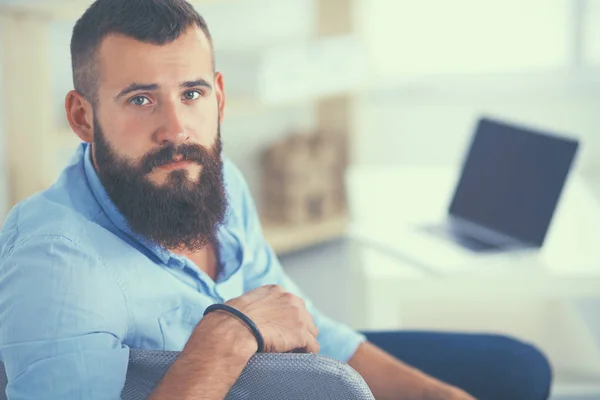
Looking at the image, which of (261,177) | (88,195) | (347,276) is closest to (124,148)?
(88,195)

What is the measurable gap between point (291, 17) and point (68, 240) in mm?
2889

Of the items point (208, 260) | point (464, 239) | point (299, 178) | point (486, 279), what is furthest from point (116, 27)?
point (299, 178)

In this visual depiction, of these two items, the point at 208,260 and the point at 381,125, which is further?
the point at 381,125

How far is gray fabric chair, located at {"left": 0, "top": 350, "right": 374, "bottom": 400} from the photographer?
100cm

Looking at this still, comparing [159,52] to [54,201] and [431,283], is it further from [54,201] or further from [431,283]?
[431,283]

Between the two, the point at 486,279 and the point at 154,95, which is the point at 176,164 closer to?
the point at 154,95

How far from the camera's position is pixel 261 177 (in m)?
3.71

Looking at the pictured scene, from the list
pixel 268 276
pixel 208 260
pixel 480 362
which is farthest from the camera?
pixel 480 362

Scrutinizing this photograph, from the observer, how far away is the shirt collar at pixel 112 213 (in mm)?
1138

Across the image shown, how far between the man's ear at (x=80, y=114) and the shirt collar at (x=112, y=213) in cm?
4

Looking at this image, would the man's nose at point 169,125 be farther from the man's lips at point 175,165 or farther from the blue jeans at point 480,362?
the blue jeans at point 480,362

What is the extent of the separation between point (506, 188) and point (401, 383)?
0.79 metres

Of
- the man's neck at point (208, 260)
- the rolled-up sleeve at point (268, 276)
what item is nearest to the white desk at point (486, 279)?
the rolled-up sleeve at point (268, 276)

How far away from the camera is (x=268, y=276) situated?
144cm
